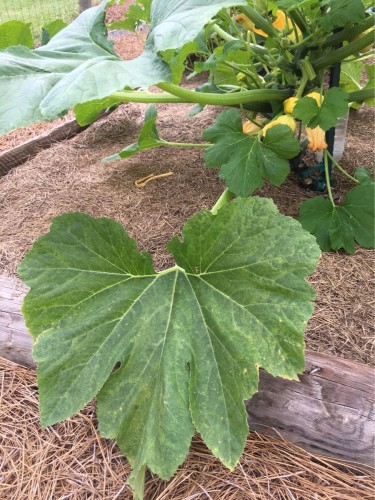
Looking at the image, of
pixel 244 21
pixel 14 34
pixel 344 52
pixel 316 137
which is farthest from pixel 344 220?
pixel 14 34

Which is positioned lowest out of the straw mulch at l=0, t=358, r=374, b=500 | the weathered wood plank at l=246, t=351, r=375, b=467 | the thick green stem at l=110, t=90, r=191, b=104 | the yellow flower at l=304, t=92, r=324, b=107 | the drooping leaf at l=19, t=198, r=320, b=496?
the straw mulch at l=0, t=358, r=374, b=500

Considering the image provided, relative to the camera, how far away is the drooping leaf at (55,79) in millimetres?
821

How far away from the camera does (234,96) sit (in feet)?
5.08

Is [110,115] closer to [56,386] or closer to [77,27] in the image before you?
[77,27]

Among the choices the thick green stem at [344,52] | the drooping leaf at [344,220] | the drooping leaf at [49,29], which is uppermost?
the drooping leaf at [49,29]

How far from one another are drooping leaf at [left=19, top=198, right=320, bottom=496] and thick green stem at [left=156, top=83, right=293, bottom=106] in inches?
17.3

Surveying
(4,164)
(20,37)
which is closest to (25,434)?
(20,37)

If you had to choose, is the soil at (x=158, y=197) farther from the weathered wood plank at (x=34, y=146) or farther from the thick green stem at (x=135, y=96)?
the thick green stem at (x=135, y=96)

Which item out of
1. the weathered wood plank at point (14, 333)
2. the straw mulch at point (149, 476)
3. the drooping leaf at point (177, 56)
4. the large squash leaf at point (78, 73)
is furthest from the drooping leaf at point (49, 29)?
the straw mulch at point (149, 476)

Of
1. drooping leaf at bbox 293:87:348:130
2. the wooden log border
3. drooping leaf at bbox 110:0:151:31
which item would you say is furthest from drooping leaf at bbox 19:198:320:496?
drooping leaf at bbox 110:0:151:31

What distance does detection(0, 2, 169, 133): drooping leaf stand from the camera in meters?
0.82

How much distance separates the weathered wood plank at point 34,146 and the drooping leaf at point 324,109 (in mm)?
1483

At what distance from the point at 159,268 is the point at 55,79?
69cm

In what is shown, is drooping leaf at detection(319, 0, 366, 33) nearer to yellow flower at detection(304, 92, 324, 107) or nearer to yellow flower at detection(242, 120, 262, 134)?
yellow flower at detection(304, 92, 324, 107)
